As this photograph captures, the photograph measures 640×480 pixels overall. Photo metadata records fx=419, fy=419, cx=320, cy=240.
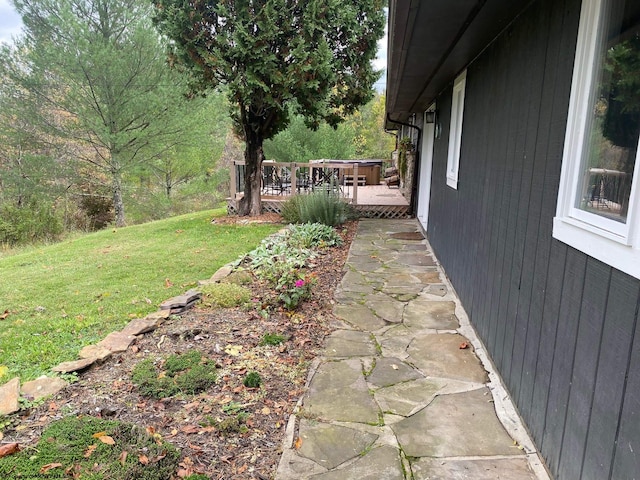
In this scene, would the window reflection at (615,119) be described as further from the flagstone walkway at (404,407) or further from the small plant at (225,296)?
the small plant at (225,296)

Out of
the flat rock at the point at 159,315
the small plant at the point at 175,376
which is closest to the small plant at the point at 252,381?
the small plant at the point at 175,376

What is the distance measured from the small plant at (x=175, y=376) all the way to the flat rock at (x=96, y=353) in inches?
10.3

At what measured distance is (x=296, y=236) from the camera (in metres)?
Result: 6.46

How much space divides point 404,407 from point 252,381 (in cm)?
87

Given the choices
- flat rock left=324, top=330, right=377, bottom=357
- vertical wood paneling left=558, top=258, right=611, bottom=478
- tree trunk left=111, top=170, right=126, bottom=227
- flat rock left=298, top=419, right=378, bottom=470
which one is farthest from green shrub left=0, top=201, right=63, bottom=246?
vertical wood paneling left=558, top=258, right=611, bottom=478

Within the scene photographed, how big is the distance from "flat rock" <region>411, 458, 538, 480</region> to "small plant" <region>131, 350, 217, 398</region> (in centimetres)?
126

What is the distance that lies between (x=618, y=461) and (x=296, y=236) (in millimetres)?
5355

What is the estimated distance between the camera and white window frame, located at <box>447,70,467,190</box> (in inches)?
176

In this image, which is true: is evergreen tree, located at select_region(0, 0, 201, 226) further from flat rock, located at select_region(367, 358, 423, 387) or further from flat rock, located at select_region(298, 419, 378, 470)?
flat rock, located at select_region(298, 419, 378, 470)

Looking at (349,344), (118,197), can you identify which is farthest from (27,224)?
(349,344)

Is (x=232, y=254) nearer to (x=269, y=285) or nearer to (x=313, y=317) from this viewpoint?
(x=269, y=285)

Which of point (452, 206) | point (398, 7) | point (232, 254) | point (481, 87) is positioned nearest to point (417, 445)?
point (398, 7)

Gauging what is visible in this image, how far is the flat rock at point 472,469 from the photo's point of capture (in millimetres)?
1756

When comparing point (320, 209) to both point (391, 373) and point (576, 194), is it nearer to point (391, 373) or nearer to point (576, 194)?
point (391, 373)
